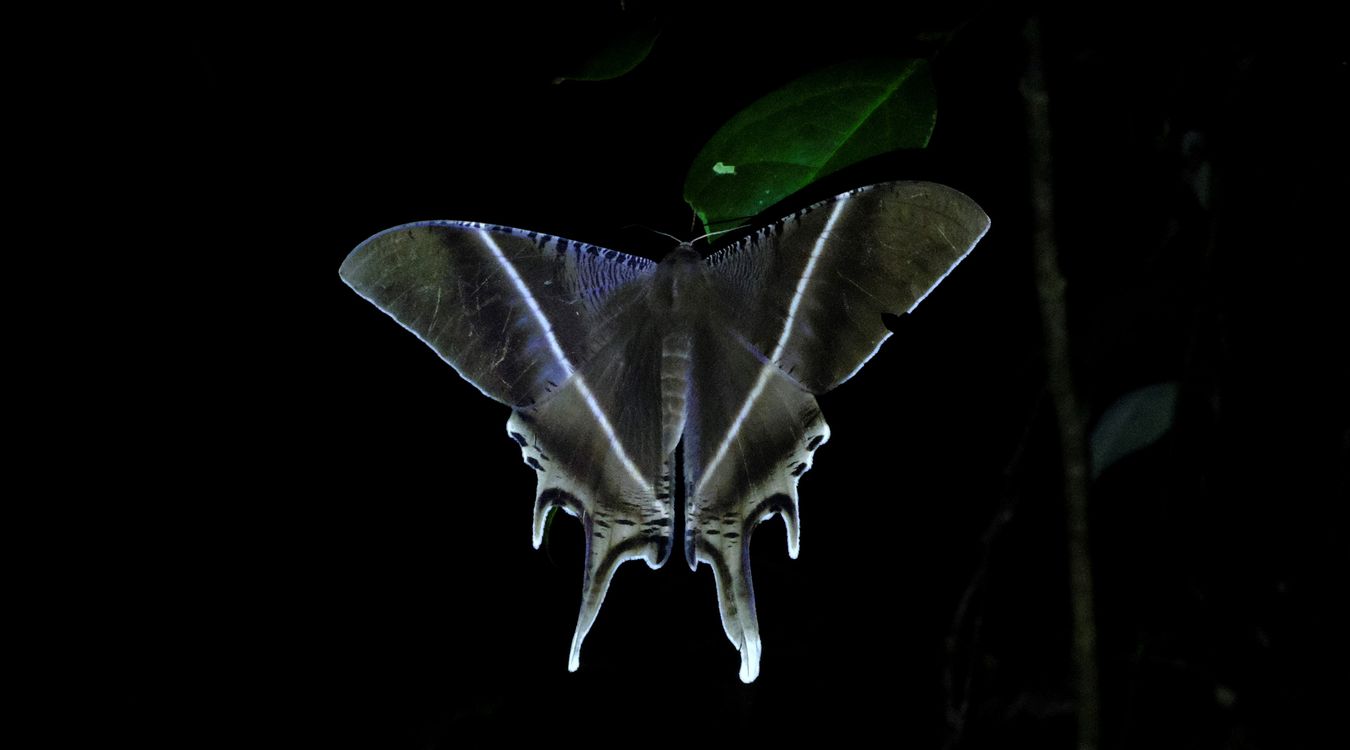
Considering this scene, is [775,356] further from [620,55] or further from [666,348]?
[620,55]

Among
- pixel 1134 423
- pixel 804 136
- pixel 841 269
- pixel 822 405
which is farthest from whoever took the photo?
pixel 822 405

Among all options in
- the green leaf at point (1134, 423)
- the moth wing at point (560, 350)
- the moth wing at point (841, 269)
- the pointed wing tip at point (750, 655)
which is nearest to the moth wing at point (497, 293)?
the moth wing at point (560, 350)

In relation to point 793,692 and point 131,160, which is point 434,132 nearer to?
point 131,160

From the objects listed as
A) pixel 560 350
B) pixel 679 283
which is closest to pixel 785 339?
pixel 679 283

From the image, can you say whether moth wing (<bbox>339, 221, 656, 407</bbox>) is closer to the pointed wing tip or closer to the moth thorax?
the moth thorax

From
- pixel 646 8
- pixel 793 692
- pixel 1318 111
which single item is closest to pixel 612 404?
pixel 646 8

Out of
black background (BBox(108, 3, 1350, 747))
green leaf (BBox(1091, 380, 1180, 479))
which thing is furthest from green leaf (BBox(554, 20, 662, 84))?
green leaf (BBox(1091, 380, 1180, 479))

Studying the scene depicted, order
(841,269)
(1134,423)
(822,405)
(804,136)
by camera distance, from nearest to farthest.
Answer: (804,136), (841,269), (1134,423), (822,405)
